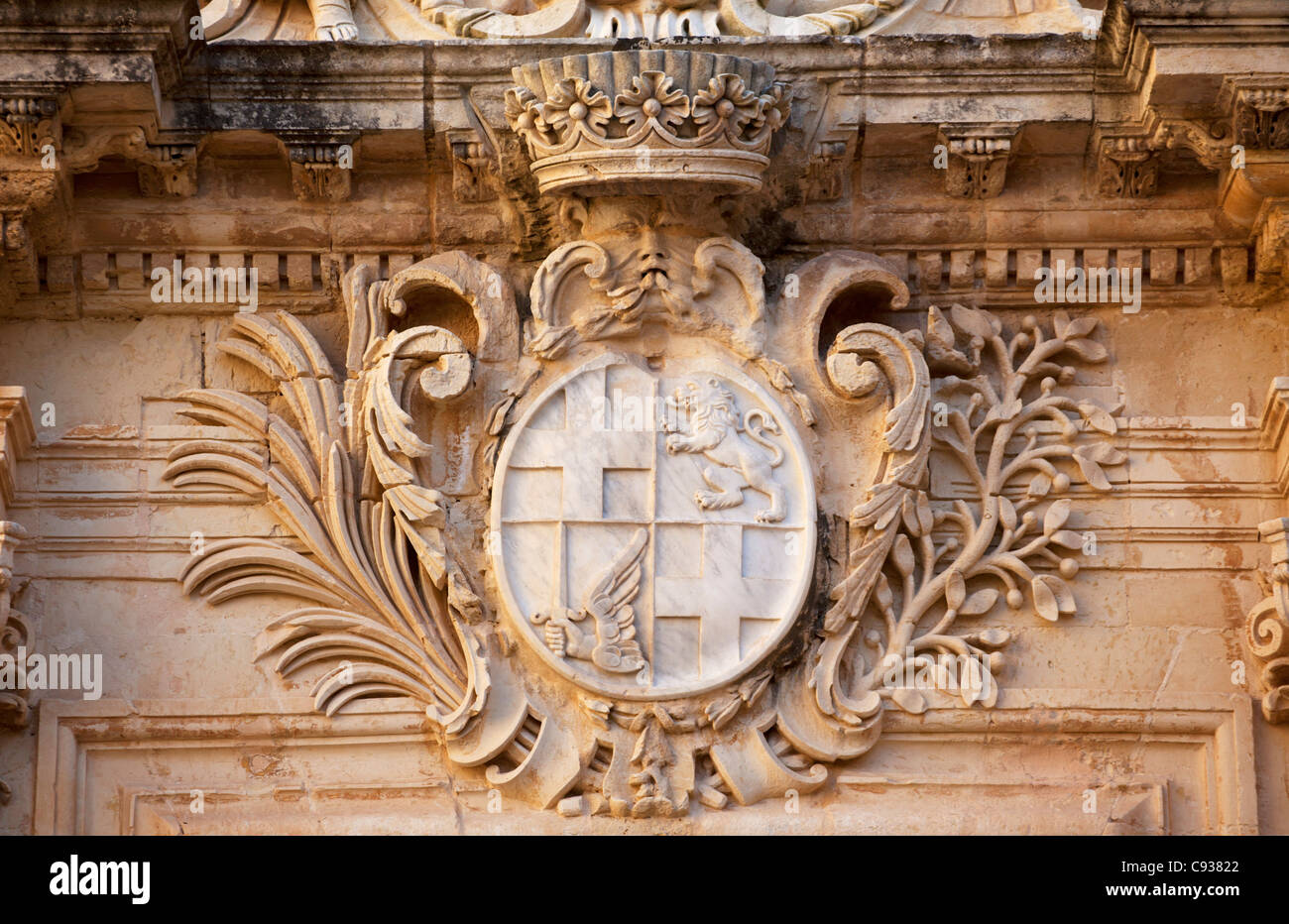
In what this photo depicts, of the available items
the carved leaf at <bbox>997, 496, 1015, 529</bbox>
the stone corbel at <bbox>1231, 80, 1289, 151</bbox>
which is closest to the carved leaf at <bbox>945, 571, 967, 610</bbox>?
the carved leaf at <bbox>997, 496, 1015, 529</bbox>

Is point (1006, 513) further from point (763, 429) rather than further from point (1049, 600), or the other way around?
point (763, 429)

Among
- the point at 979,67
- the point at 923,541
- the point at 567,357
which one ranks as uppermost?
the point at 979,67

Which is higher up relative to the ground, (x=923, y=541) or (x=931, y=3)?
(x=931, y=3)

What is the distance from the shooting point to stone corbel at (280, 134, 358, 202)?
7.39 meters

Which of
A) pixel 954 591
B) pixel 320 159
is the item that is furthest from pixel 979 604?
pixel 320 159

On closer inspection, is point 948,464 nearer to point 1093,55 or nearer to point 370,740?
point 1093,55

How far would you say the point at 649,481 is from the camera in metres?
7.31

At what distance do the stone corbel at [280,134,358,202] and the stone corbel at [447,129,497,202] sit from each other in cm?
26

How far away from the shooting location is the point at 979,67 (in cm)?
735

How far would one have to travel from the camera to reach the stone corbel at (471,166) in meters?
7.39

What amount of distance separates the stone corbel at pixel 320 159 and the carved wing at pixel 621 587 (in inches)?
48.5

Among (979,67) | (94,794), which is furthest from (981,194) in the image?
(94,794)

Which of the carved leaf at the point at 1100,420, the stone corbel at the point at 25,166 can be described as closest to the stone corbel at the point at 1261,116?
the carved leaf at the point at 1100,420

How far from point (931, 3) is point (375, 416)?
1840mm
